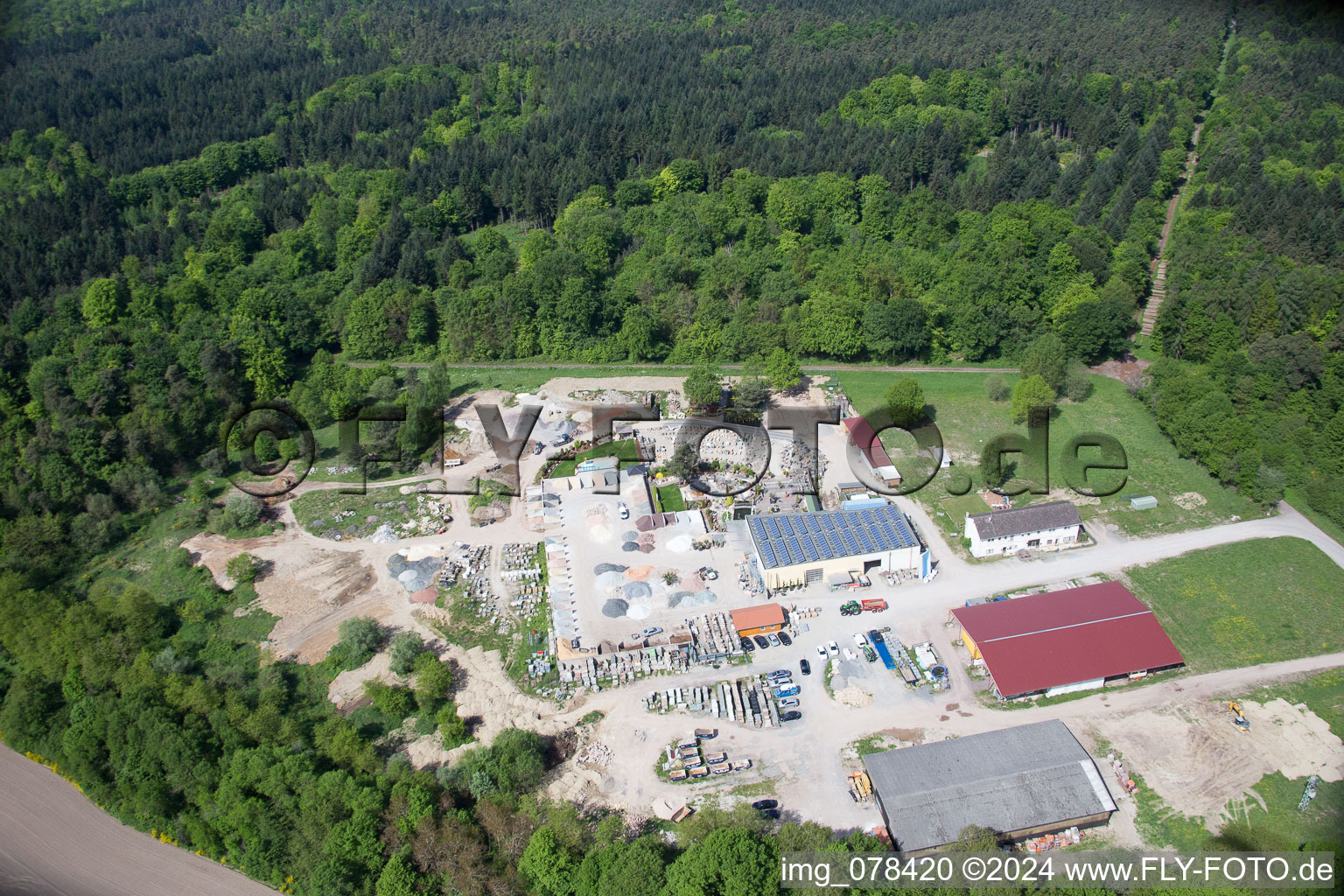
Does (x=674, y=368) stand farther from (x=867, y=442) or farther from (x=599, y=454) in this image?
(x=867, y=442)

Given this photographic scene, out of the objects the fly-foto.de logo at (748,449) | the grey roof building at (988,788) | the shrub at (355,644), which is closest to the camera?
the grey roof building at (988,788)

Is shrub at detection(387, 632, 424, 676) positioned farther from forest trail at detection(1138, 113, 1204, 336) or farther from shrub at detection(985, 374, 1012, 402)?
forest trail at detection(1138, 113, 1204, 336)

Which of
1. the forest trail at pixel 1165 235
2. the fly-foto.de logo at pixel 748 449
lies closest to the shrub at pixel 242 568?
the fly-foto.de logo at pixel 748 449

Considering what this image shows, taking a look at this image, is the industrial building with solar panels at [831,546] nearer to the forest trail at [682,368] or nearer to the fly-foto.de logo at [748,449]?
the fly-foto.de logo at [748,449]

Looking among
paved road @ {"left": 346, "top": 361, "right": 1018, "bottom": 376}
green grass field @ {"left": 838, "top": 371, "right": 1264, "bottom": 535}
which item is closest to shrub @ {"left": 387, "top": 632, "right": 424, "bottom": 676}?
green grass field @ {"left": 838, "top": 371, "right": 1264, "bottom": 535}

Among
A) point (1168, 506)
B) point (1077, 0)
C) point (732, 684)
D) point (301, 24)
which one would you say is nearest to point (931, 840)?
point (732, 684)

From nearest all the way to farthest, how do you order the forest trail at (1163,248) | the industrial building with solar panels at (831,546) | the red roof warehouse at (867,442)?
the industrial building with solar panels at (831,546) → the red roof warehouse at (867,442) → the forest trail at (1163,248)
